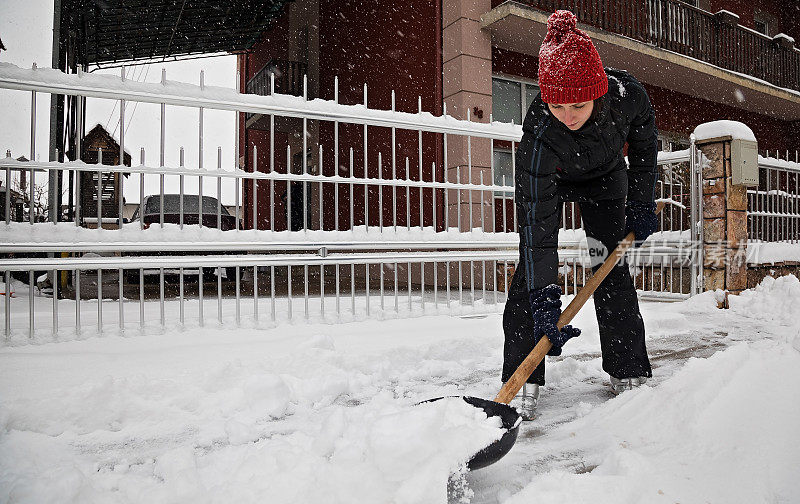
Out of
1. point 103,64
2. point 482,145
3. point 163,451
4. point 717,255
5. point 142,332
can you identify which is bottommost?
point 163,451

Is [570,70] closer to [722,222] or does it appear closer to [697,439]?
[697,439]

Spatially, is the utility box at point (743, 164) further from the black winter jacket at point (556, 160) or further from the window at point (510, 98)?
the window at point (510, 98)

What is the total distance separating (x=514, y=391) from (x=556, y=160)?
0.92 meters

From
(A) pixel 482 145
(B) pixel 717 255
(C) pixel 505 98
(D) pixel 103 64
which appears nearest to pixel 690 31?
(C) pixel 505 98

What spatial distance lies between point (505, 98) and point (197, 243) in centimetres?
659

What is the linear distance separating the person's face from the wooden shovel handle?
0.66 m

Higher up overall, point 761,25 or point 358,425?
point 761,25

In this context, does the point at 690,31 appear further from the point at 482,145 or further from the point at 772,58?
the point at 482,145

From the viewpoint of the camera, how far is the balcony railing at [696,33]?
8641mm

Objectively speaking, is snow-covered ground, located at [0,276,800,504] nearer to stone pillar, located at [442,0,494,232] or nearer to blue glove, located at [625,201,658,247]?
blue glove, located at [625,201,658,247]

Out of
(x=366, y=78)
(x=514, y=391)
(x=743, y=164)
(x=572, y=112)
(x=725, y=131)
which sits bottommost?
(x=514, y=391)

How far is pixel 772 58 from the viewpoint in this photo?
38.8 ft

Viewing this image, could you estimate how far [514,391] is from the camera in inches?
72.4

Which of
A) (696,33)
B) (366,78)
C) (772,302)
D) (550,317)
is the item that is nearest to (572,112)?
(550,317)
